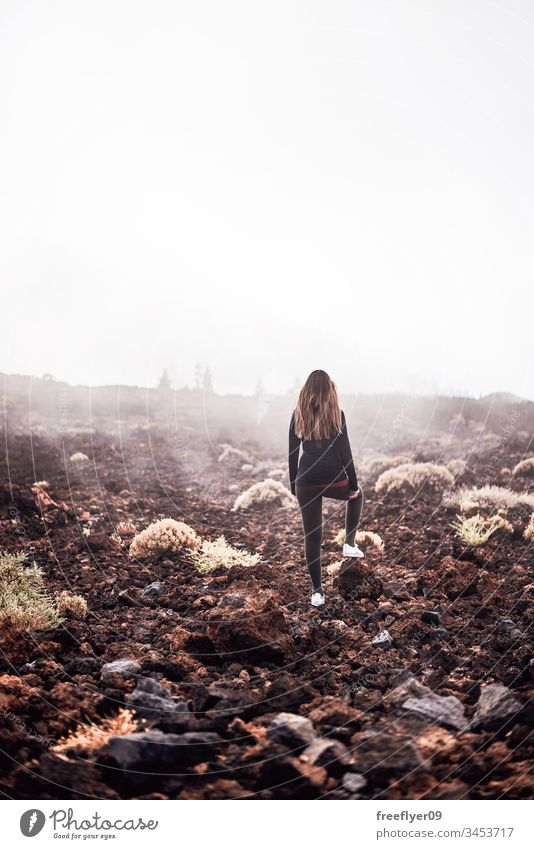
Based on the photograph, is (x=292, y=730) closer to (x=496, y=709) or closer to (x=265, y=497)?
(x=496, y=709)

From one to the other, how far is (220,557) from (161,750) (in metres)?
4.00

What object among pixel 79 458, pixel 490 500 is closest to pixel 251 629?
pixel 490 500

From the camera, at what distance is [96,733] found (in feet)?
13.6

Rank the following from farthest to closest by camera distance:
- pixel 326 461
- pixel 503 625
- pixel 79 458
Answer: pixel 79 458 < pixel 326 461 < pixel 503 625

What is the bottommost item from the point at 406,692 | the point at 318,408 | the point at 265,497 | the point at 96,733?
the point at 96,733

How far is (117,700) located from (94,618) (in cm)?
177

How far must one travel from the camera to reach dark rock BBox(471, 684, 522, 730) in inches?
162

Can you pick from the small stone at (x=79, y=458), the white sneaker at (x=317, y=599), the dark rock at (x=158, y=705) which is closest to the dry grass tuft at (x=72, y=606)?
the dark rock at (x=158, y=705)

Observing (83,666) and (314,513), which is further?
(314,513)

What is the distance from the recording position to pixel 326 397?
6.20 metres

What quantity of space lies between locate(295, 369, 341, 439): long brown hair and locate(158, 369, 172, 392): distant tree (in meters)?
24.8

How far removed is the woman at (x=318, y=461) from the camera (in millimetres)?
6117

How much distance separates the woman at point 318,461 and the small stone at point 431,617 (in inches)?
53.1

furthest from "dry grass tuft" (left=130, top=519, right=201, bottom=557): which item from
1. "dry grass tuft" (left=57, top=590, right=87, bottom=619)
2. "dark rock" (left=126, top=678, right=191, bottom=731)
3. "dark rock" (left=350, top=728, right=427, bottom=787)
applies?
"dark rock" (left=350, top=728, right=427, bottom=787)
